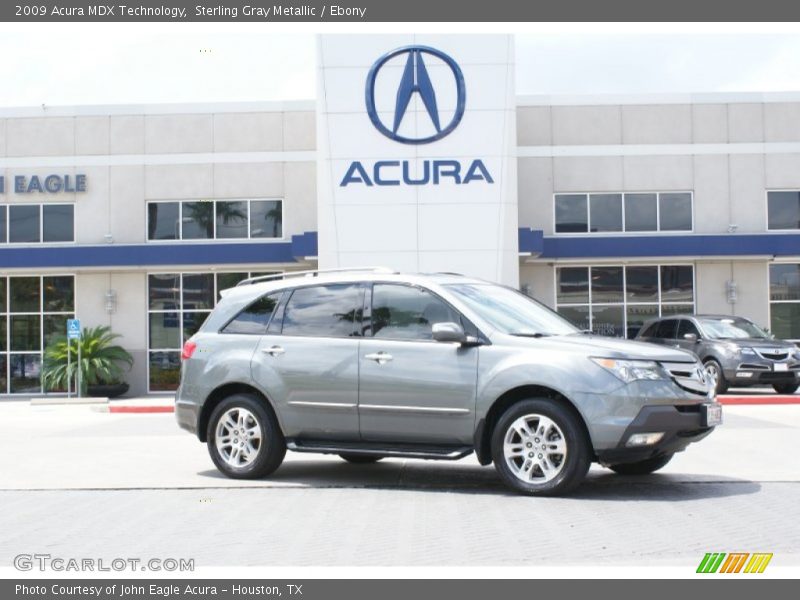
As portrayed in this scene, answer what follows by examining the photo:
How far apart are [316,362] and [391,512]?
1.99 m

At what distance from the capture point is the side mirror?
9.10m

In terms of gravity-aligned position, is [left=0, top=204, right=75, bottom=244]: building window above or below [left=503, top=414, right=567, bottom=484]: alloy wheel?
above

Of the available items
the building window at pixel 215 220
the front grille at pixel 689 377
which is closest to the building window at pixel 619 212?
the building window at pixel 215 220

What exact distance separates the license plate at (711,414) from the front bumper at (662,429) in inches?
1.2

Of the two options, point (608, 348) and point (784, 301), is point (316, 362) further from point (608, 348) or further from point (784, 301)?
point (784, 301)

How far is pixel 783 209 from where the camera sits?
29188 millimetres

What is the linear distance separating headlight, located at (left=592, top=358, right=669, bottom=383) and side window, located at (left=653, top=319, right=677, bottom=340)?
48.0 feet

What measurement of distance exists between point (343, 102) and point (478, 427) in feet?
61.8

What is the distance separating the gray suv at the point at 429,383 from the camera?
28.7 ft

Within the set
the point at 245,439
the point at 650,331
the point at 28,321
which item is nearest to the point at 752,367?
the point at 650,331

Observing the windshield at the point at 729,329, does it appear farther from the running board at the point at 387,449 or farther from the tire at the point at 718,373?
the running board at the point at 387,449

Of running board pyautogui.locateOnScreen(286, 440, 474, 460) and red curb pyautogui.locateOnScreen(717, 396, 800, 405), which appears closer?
running board pyautogui.locateOnScreen(286, 440, 474, 460)

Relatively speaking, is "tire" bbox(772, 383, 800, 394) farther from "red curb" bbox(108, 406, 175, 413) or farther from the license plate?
the license plate

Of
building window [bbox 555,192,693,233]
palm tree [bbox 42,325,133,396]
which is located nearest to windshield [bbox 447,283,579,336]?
palm tree [bbox 42,325,133,396]
